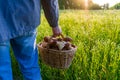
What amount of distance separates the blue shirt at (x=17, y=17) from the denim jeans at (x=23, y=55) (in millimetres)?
84

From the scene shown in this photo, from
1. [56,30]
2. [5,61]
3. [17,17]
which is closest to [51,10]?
[56,30]

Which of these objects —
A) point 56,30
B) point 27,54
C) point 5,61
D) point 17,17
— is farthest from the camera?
point 56,30

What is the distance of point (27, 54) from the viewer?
3195mm

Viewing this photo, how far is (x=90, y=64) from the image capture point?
152 inches

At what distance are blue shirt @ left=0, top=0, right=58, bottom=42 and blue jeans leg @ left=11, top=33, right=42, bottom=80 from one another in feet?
0.36

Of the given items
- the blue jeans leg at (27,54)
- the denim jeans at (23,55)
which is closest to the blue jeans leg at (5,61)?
the denim jeans at (23,55)

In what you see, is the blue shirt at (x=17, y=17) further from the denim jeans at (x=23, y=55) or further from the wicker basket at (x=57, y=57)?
the wicker basket at (x=57, y=57)

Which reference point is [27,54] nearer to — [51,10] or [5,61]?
[5,61]

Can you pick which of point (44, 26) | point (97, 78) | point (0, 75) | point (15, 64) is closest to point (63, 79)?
point (97, 78)

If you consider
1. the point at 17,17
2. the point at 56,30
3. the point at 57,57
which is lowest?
the point at 57,57

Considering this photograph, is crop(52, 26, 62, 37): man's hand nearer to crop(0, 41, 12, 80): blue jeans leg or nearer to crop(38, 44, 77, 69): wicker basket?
crop(38, 44, 77, 69): wicker basket

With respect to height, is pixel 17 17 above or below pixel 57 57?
above

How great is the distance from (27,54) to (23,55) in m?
0.04

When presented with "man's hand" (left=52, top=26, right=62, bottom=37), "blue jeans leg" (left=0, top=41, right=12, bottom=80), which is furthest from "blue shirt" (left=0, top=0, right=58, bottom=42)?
"man's hand" (left=52, top=26, right=62, bottom=37)
